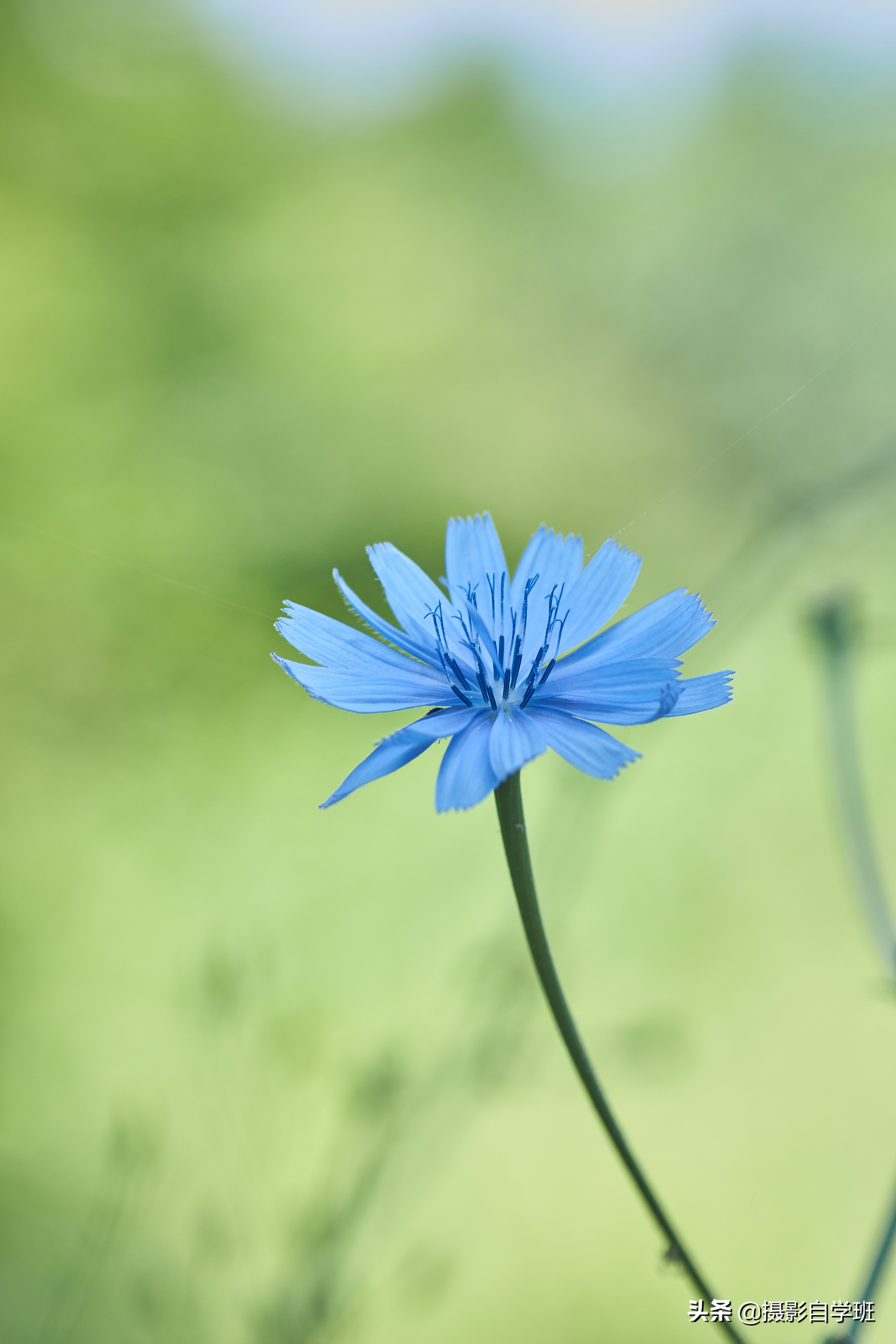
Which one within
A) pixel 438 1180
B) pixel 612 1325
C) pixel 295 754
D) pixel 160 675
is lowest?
pixel 612 1325

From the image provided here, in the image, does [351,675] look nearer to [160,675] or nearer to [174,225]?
[160,675]

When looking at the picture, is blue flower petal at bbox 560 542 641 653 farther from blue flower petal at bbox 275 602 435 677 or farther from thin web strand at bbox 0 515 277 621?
thin web strand at bbox 0 515 277 621

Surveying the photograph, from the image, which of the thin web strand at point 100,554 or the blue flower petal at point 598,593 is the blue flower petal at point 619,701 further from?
the thin web strand at point 100,554

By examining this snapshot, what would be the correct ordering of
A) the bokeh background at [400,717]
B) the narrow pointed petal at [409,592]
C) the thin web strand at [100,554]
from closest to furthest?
the narrow pointed petal at [409,592] → the bokeh background at [400,717] → the thin web strand at [100,554]

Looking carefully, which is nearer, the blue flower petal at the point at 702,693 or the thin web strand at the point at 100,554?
the blue flower petal at the point at 702,693

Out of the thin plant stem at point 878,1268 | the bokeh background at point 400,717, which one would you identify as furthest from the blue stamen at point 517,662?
the bokeh background at point 400,717

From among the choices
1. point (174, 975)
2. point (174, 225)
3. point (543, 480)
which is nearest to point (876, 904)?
point (174, 975)
